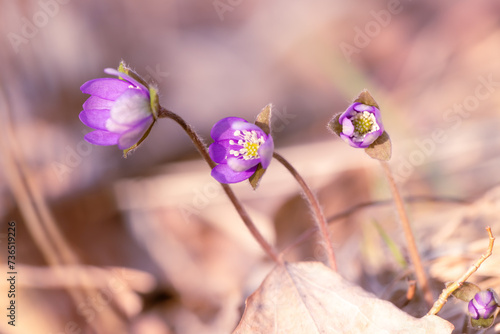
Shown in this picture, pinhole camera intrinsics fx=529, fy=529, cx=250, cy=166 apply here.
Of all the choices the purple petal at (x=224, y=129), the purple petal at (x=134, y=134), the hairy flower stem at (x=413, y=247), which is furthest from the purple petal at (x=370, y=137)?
the purple petal at (x=134, y=134)

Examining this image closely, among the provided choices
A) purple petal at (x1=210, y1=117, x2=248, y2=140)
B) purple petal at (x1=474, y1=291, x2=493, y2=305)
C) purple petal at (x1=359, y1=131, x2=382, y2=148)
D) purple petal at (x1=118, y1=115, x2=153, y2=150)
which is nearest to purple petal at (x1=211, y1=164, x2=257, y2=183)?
purple petal at (x1=210, y1=117, x2=248, y2=140)

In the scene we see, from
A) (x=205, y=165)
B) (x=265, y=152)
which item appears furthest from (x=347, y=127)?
(x=205, y=165)

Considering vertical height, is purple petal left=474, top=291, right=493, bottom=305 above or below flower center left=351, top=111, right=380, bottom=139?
below

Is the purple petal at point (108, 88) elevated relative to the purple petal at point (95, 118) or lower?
elevated

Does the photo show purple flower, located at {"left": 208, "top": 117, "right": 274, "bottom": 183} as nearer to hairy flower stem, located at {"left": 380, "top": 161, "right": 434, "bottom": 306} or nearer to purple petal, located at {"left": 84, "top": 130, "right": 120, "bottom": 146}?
purple petal, located at {"left": 84, "top": 130, "right": 120, "bottom": 146}

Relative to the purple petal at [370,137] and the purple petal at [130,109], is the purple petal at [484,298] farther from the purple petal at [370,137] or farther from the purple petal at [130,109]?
the purple petal at [130,109]

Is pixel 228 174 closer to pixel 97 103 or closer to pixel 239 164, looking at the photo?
pixel 239 164

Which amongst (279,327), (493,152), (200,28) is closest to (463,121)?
(493,152)
